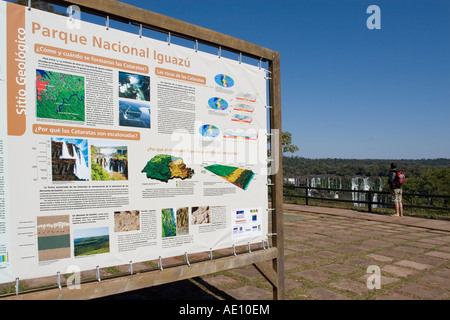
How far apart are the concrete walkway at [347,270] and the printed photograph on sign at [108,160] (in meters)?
2.36

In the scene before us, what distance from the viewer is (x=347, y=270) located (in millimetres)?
5332

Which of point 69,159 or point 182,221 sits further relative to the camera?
point 182,221

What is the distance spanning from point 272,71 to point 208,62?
84cm

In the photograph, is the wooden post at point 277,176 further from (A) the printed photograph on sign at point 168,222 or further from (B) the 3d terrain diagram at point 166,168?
(A) the printed photograph on sign at point 168,222

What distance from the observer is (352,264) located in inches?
223

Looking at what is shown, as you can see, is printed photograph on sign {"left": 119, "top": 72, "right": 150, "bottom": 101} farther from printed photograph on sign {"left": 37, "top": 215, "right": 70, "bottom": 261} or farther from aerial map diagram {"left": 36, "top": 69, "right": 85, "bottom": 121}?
printed photograph on sign {"left": 37, "top": 215, "right": 70, "bottom": 261}

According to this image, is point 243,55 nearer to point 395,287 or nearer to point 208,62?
→ point 208,62

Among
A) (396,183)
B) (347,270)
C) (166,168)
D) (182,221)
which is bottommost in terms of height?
(347,270)

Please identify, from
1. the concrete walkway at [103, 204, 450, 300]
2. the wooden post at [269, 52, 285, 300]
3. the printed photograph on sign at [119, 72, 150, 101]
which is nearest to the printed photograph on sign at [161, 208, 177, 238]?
the printed photograph on sign at [119, 72, 150, 101]

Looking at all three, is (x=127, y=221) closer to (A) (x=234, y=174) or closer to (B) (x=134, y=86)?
(B) (x=134, y=86)

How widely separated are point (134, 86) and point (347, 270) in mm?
4385

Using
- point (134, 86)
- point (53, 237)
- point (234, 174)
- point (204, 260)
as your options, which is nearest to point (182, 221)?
point (204, 260)

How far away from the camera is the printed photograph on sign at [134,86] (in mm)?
2574
